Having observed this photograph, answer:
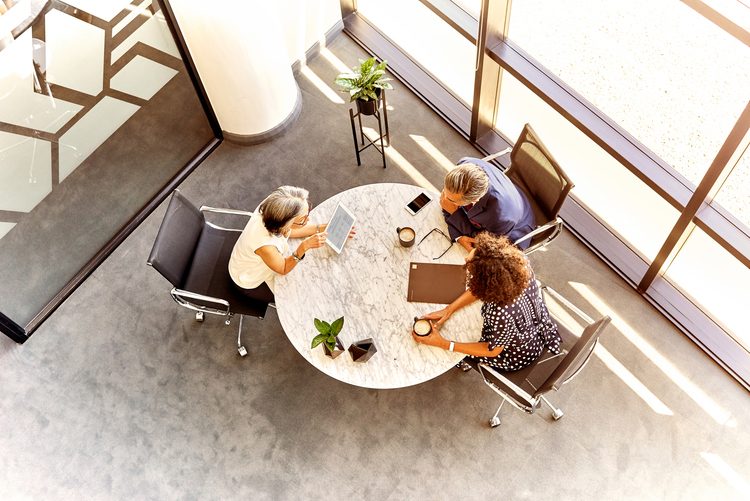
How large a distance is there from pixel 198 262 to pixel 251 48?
59.8 inches

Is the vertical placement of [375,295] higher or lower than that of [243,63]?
lower

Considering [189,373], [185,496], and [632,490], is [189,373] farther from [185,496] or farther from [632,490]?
[632,490]

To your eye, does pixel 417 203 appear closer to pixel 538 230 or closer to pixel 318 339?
pixel 538 230

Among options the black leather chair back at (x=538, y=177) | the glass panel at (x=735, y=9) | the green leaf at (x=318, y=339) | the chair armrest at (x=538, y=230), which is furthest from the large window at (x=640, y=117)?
the green leaf at (x=318, y=339)

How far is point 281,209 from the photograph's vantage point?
11.6 ft

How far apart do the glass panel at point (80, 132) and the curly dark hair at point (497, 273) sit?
268 centimetres

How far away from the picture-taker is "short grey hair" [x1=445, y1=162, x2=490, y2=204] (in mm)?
3564

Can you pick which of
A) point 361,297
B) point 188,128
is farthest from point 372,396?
point 188,128

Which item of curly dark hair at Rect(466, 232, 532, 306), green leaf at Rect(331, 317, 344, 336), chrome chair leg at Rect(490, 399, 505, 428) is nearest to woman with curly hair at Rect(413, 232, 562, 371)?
curly dark hair at Rect(466, 232, 532, 306)

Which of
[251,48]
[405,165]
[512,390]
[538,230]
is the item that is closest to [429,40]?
[405,165]

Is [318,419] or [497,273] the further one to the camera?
[318,419]

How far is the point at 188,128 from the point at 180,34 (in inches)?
31.6

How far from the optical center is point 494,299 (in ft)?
10.3

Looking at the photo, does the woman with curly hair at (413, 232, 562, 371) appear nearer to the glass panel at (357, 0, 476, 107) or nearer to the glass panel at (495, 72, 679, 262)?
the glass panel at (495, 72, 679, 262)
